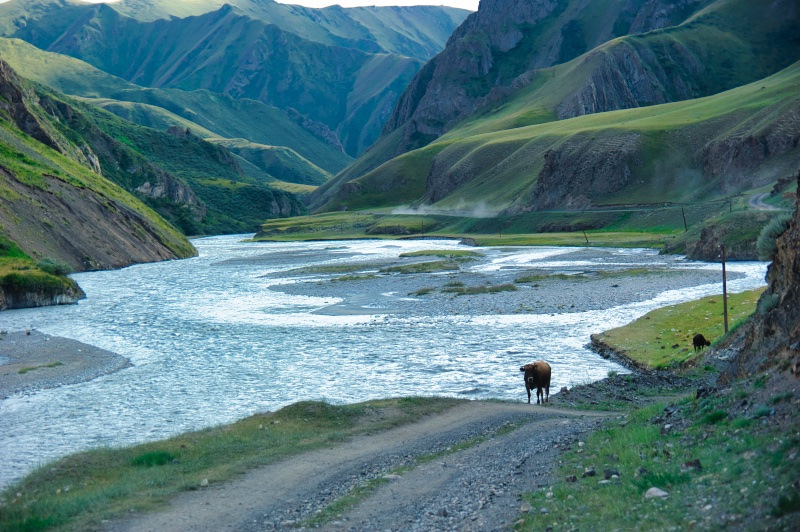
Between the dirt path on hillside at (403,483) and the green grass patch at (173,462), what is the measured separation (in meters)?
0.80

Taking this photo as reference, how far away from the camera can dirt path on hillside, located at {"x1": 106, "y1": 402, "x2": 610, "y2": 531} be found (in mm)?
16188

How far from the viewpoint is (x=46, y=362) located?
42219 mm

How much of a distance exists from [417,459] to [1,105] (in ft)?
440

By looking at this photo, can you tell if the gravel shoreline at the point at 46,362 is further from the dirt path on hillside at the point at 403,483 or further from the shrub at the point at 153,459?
the dirt path on hillside at the point at 403,483

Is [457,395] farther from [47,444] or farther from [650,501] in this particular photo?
[650,501]

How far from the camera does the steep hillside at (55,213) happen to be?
87.9 m

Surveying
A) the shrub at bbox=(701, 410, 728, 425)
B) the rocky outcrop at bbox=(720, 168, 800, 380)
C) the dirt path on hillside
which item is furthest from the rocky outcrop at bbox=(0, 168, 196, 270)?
the shrub at bbox=(701, 410, 728, 425)

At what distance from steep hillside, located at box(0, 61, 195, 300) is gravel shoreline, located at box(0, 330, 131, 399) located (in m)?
22.8

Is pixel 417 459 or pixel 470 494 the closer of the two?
pixel 470 494

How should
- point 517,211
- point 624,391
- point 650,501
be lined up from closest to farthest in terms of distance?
point 650,501, point 624,391, point 517,211

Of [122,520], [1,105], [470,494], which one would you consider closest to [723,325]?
[470,494]

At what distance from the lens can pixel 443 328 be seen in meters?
53.2

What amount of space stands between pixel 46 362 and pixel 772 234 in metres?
36.5

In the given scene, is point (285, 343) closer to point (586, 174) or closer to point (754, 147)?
point (754, 147)
